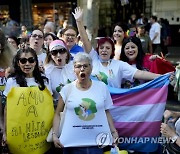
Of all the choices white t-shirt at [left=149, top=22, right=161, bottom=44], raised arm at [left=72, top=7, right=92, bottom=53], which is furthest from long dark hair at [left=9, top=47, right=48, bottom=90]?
white t-shirt at [left=149, top=22, right=161, bottom=44]

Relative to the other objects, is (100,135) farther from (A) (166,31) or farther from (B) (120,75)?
(A) (166,31)

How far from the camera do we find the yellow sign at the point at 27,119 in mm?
3785

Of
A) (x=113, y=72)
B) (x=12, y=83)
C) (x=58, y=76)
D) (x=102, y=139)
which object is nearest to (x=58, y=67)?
(x=58, y=76)

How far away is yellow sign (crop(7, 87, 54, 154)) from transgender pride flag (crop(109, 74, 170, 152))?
1077 millimetres

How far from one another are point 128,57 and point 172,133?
209cm

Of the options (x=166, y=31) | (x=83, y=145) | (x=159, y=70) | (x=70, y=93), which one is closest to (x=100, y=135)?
(x=83, y=145)

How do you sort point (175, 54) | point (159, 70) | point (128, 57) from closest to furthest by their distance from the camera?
point (128, 57) < point (159, 70) < point (175, 54)

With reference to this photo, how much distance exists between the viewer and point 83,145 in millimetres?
3754

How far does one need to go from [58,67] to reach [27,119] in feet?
3.48

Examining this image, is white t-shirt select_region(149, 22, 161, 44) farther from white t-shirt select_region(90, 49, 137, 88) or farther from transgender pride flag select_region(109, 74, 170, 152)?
transgender pride flag select_region(109, 74, 170, 152)

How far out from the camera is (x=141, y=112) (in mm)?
4629

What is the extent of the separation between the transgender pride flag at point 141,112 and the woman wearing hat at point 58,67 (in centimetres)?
59

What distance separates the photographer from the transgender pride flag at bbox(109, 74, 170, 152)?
4.61m

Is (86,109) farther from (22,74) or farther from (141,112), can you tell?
(141,112)
